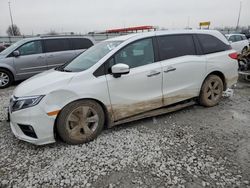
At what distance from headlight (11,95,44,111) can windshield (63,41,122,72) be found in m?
0.81

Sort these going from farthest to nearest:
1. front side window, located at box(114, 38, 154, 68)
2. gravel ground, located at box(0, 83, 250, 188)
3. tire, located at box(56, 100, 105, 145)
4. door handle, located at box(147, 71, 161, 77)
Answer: door handle, located at box(147, 71, 161, 77) → front side window, located at box(114, 38, 154, 68) → tire, located at box(56, 100, 105, 145) → gravel ground, located at box(0, 83, 250, 188)

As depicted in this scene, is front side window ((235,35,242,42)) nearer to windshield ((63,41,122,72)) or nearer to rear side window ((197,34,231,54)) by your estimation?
rear side window ((197,34,231,54))

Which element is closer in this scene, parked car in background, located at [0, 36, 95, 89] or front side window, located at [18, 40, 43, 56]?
parked car in background, located at [0, 36, 95, 89]

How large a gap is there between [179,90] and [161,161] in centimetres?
169

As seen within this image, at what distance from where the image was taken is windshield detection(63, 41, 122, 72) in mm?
3224

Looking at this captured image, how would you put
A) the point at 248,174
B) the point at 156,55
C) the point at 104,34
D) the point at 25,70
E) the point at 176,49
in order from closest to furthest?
the point at 248,174
the point at 156,55
the point at 176,49
the point at 25,70
the point at 104,34

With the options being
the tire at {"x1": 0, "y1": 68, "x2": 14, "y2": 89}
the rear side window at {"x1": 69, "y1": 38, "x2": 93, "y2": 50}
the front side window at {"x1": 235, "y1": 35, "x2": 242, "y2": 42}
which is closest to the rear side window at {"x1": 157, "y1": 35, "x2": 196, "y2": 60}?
the rear side window at {"x1": 69, "y1": 38, "x2": 93, "y2": 50}

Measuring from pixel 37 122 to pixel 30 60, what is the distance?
504cm

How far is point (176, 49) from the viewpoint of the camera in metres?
3.77

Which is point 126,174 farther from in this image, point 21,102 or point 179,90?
point 179,90

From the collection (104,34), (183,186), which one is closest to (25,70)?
(183,186)

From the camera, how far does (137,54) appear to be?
3.40 m

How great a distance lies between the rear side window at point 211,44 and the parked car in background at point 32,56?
4.18m

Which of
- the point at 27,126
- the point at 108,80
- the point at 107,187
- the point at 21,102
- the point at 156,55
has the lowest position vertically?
the point at 107,187
